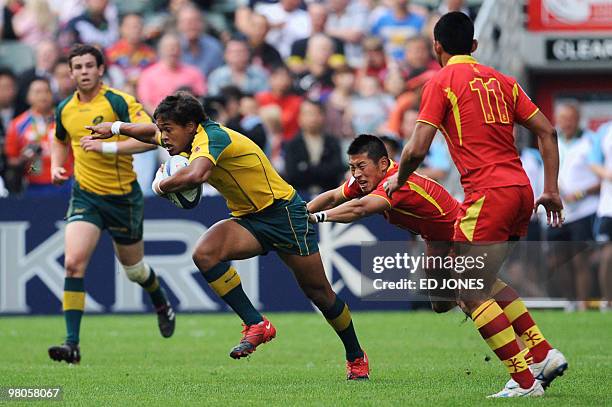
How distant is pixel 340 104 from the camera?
18.6 meters

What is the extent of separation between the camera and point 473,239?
7.86 m

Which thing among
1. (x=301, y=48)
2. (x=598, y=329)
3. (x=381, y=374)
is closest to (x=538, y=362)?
(x=381, y=374)

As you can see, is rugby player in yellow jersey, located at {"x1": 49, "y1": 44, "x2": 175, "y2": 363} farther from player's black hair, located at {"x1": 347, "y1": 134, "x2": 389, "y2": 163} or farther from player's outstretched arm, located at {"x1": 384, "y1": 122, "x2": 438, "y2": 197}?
player's outstretched arm, located at {"x1": 384, "y1": 122, "x2": 438, "y2": 197}

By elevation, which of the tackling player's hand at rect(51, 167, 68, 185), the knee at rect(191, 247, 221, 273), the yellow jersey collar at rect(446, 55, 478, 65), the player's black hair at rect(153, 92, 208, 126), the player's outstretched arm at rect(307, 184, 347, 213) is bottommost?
the knee at rect(191, 247, 221, 273)

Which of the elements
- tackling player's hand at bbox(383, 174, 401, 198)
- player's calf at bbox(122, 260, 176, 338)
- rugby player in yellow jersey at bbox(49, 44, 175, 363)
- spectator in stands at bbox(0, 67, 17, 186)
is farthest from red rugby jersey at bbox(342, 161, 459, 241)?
spectator in stands at bbox(0, 67, 17, 186)

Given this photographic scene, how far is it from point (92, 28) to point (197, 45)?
1846 millimetres

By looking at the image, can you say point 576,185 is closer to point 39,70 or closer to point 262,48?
point 262,48

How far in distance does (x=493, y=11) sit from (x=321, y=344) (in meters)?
7.91

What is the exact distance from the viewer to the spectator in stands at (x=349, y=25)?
19750 millimetres

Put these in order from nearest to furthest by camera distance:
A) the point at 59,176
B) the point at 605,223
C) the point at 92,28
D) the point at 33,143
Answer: the point at 59,176, the point at 605,223, the point at 33,143, the point at 92,28

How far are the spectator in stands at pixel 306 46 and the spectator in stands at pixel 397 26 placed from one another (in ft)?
2.29

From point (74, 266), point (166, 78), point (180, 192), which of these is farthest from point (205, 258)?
point (166, 78)

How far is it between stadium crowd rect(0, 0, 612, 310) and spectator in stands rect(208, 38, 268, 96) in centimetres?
2

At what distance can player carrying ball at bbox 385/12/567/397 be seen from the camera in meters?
7.83
